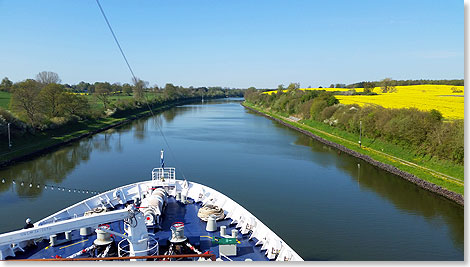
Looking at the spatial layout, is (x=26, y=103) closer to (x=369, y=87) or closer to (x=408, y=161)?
(x=408, y=161)

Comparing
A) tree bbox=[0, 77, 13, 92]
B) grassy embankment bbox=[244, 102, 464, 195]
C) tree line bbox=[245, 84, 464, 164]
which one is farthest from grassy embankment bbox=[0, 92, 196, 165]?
tree line bbox=[245, 84, 464, 164]

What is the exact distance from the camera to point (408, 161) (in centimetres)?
2028

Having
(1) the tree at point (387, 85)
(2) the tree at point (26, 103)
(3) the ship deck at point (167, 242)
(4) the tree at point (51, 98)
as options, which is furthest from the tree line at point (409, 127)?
(4) the tree at point (51, 98)

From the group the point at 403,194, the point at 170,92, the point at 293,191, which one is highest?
the point at 170,92

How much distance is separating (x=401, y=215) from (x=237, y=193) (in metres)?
6.60

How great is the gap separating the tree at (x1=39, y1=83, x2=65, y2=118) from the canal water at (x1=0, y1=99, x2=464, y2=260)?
21.1 feet

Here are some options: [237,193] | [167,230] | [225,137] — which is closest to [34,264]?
[167,230]

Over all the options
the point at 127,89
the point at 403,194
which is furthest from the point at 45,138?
the point at 127,89

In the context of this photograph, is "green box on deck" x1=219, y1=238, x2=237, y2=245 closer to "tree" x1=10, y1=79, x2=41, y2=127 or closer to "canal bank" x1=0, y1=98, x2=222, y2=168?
"canal bank" x1=0, y1=98, x2=222, y2=168

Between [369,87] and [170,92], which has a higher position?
[369,87]

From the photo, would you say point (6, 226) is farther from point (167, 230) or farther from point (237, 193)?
point (237, 193)

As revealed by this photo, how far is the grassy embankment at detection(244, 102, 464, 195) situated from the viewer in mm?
16336

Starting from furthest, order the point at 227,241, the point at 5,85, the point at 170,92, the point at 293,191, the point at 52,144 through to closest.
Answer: the point at 170,92 → the point at 5,85 → the point at 52,144 → the point at 293,191 → the point at 227,241

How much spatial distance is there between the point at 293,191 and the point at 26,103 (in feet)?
81.4
